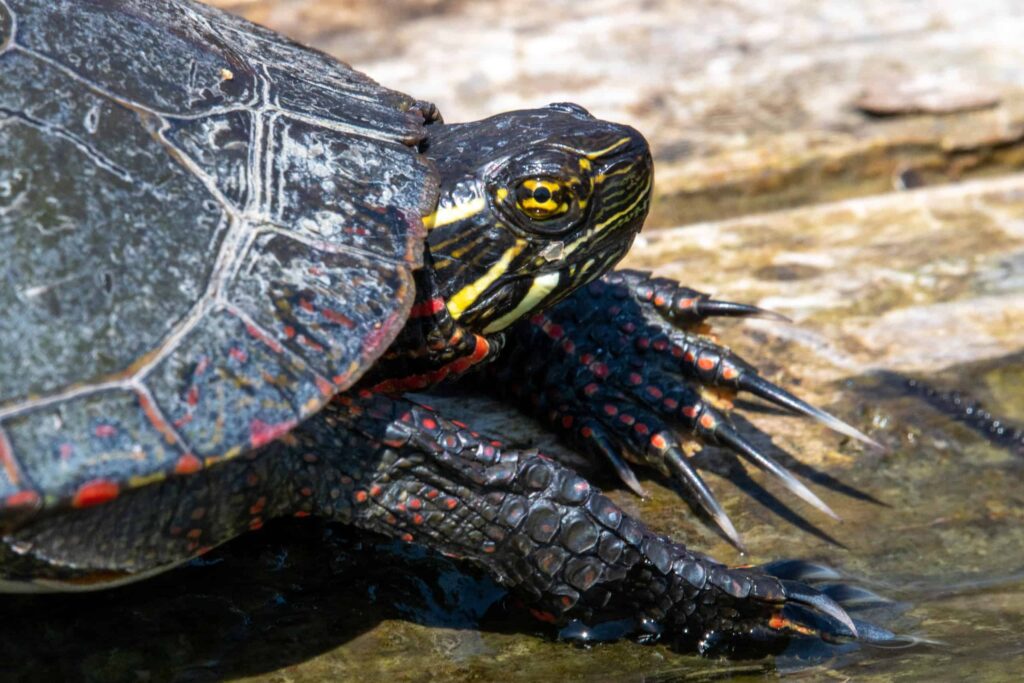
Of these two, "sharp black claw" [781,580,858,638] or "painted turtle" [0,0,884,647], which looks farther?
"sharp black claw" [781,580,858,638]

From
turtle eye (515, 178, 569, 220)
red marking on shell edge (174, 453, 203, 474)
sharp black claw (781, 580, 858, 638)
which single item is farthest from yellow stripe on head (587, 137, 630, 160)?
red marking on shell edge (174, 453, 203, 474)

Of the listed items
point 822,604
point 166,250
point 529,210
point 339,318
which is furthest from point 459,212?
point 822,604

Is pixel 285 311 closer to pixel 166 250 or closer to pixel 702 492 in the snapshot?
pixel 166 250

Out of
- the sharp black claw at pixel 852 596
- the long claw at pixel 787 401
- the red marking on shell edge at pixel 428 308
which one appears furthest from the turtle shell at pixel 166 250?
the sharp black claw at pixel 852 596

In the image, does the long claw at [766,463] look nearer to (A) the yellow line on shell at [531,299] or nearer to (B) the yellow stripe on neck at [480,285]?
(A) the yellow line on shell at [531,299]

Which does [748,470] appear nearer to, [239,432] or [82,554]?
[239,432]

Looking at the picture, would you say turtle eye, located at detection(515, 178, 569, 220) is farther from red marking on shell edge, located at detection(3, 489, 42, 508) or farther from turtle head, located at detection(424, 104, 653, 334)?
red marking on shell edge, located at detection(3, 489, 42, 508)

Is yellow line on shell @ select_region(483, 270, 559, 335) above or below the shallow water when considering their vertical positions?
above
